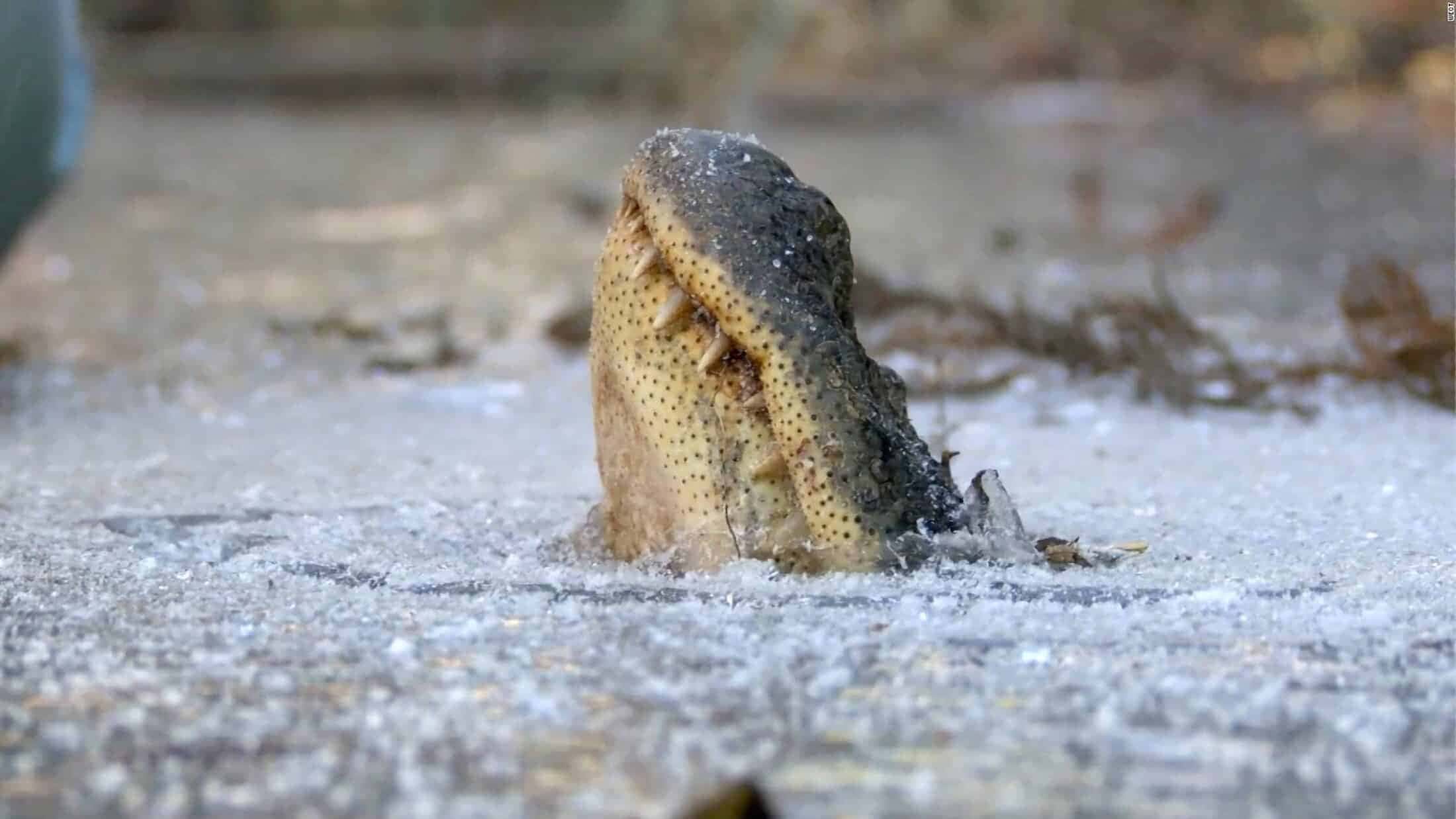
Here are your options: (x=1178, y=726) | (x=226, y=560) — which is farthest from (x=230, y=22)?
(x=1178, y=726)

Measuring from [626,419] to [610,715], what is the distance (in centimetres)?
73

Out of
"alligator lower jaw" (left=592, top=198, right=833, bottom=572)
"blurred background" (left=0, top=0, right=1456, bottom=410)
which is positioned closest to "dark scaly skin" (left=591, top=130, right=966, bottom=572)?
"alligator lower jaw" (left=592, top=198, right=833, bottom=572)

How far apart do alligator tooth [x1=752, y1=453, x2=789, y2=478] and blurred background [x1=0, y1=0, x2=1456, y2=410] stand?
256 cm

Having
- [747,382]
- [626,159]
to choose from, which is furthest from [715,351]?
[626,159]

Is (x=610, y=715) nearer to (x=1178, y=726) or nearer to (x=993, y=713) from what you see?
(x=993, y=713)

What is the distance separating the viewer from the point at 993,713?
176cm

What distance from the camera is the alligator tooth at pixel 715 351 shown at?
226cm

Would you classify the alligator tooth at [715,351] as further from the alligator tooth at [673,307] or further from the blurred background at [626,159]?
the blurred background at [626,159]

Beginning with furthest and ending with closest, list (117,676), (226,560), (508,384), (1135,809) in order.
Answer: (508,384) < (226,560) < (117,676) < (1135,809)

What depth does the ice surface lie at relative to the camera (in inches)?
62.1

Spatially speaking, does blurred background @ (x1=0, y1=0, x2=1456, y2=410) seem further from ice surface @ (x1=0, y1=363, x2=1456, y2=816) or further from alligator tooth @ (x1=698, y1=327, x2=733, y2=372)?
alligator tooth @ (x1=698, y1=327, x2=733, y2=372)

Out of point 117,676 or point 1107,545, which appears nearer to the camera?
point 117,676

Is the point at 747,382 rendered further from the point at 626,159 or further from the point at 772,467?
the point at 626,159

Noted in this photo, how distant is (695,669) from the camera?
1.88 meters
